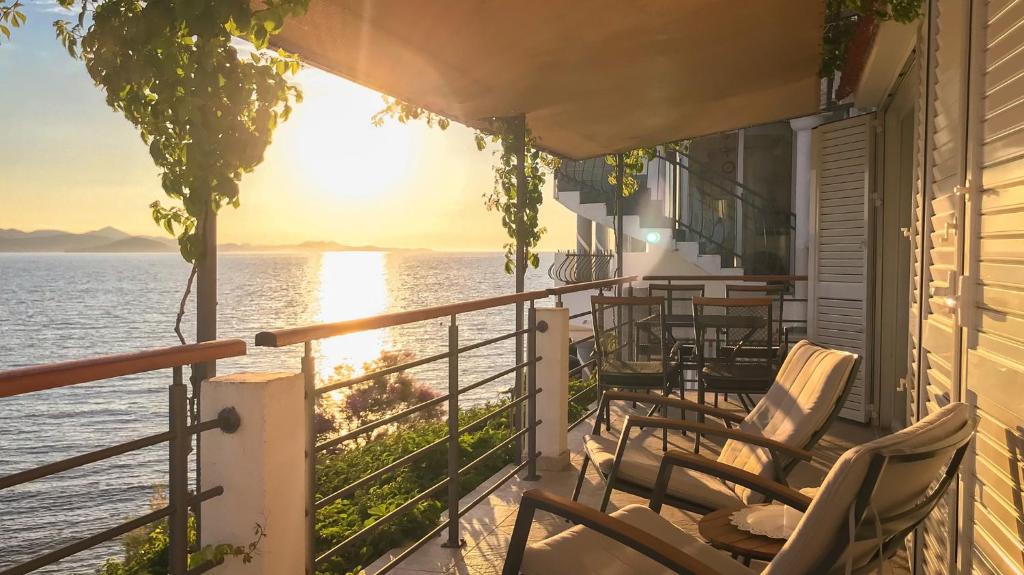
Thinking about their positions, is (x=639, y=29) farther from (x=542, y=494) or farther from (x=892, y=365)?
(x=892, y=365)

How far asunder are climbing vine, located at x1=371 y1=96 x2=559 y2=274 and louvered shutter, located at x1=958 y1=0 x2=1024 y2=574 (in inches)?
149

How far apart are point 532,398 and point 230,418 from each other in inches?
101

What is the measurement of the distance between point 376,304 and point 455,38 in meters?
58.8

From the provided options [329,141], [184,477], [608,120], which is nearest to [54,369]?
[184,477]

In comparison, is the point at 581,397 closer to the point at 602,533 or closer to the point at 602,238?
the point at 602,533

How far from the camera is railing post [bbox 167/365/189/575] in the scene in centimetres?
179

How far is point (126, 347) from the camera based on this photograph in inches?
1855

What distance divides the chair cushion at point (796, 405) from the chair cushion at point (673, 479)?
0.46 feet

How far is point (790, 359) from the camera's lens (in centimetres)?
329

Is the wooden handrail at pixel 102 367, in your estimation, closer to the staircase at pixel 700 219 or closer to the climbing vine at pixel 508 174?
the climbing vine at pixel 508 174

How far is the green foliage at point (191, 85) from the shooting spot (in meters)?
2.29

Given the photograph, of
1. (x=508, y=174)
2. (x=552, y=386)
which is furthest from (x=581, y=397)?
(x=552, y=386)

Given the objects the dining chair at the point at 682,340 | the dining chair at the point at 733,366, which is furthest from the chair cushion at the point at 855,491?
the dining chair at the point at 682,340

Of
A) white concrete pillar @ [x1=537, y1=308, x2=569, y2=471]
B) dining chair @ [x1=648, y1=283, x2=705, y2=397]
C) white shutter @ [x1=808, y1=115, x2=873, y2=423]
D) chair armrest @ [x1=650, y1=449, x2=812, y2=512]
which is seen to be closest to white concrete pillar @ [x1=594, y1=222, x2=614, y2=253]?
dining chair @ [x1=648, y1=283, x2=705, y2=397]
